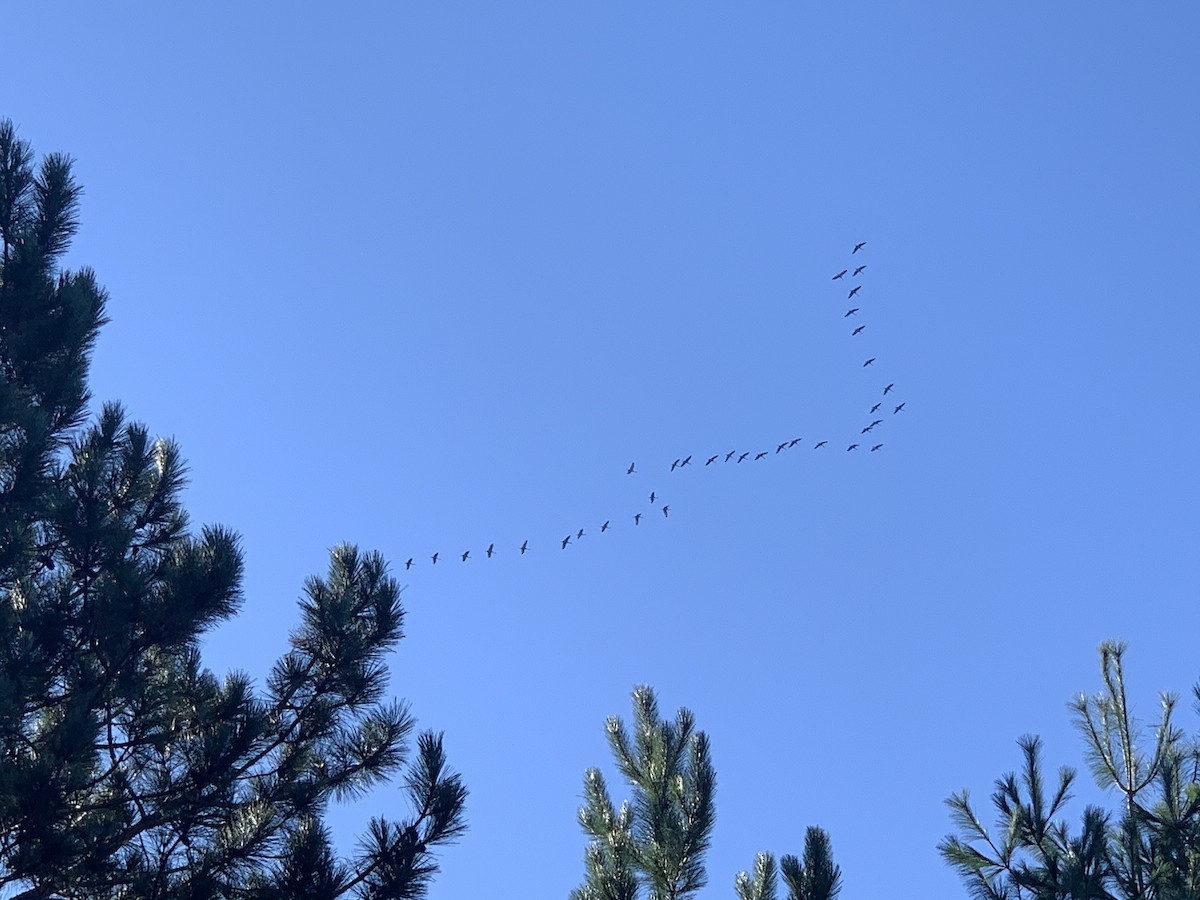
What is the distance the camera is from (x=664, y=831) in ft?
34.2

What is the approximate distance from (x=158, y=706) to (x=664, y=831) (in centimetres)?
415

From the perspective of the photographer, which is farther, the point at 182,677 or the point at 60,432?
the point at 60,432

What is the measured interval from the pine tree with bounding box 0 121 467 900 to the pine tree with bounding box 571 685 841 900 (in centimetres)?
142

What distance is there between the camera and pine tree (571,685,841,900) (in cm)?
986

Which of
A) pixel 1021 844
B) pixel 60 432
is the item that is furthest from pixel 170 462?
pixel 1021 844

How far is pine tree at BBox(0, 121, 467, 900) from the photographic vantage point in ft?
32.4

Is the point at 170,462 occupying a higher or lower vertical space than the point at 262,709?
higher

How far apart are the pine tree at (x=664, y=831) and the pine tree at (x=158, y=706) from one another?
1.42 meters

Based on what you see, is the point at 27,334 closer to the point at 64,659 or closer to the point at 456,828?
the point at 64,659

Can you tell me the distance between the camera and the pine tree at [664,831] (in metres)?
9.86

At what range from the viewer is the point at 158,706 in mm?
10797

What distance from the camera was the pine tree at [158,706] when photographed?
389 inches

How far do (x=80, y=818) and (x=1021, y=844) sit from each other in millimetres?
7976

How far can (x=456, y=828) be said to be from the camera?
1020cm
